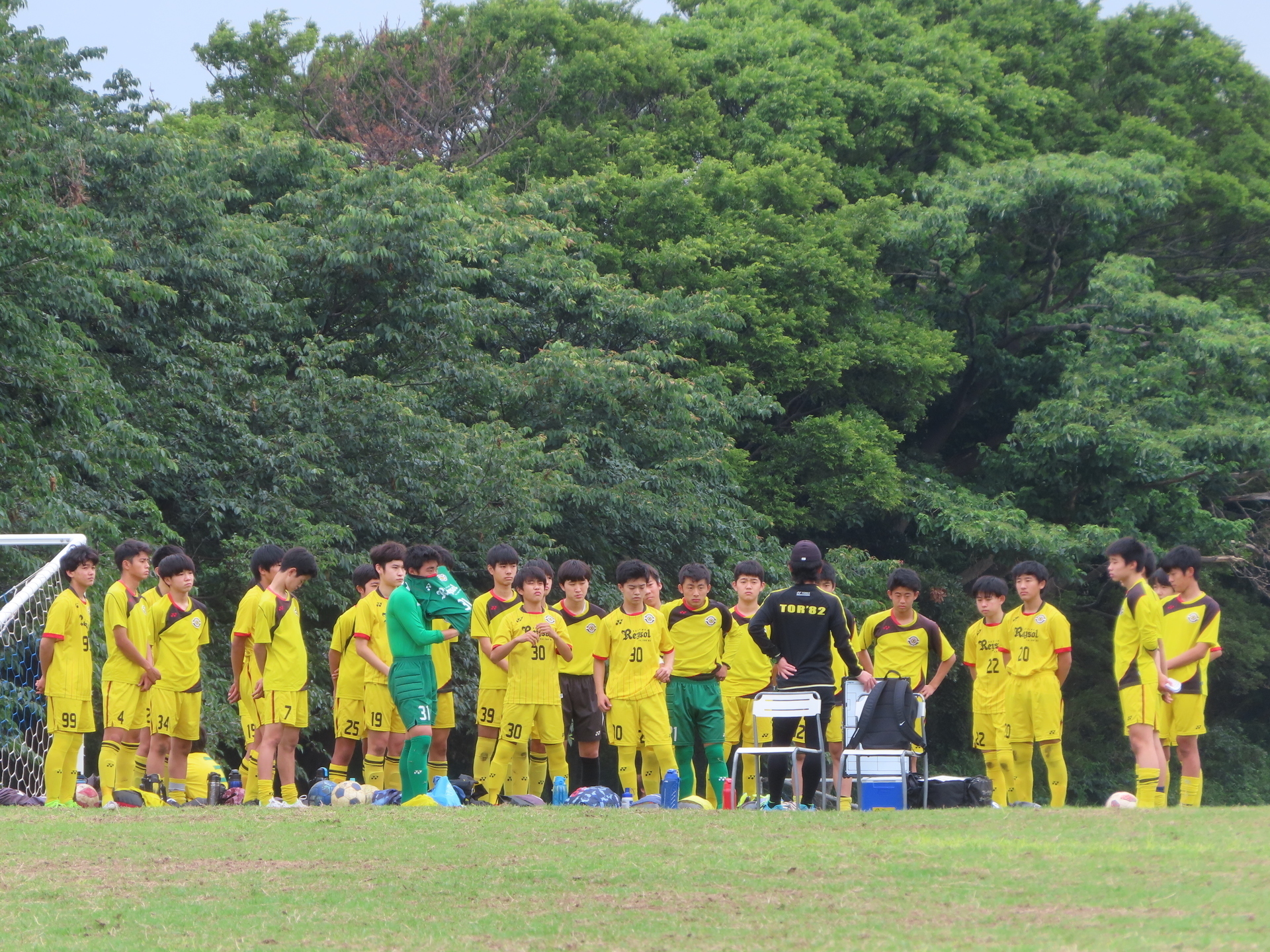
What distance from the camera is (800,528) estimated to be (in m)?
27.5

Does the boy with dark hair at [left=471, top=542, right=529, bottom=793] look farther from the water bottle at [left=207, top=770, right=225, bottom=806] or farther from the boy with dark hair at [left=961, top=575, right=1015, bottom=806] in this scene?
the boy with dark hair at [left=961, top=575, right=1015, bottom=806]

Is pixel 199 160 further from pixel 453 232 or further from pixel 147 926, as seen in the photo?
pixel 147 926

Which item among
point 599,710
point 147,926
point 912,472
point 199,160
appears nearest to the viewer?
point 147,926

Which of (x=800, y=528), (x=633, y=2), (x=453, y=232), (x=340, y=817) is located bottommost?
(x=340, y=817)

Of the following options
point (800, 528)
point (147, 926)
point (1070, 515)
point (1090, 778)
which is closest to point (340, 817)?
point (147, 926)

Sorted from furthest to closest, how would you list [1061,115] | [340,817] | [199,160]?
[1061,115] → [199,160] → [340,817]

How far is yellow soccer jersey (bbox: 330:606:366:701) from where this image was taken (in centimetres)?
1188

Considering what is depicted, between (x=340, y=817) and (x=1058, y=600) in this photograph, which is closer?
(x=340, y=817)

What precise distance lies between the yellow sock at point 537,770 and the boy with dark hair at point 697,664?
3.37ft

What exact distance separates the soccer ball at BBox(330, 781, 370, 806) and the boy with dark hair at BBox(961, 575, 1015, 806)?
4613mm

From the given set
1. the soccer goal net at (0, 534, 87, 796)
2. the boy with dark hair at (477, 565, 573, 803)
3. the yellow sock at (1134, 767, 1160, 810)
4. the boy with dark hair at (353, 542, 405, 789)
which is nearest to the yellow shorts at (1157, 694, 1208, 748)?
the yellow sock at (1134, 767, 1160, 810)

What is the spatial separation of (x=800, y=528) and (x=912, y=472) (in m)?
3.05

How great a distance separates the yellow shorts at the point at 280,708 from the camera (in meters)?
10.7

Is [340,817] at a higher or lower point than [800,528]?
lower
